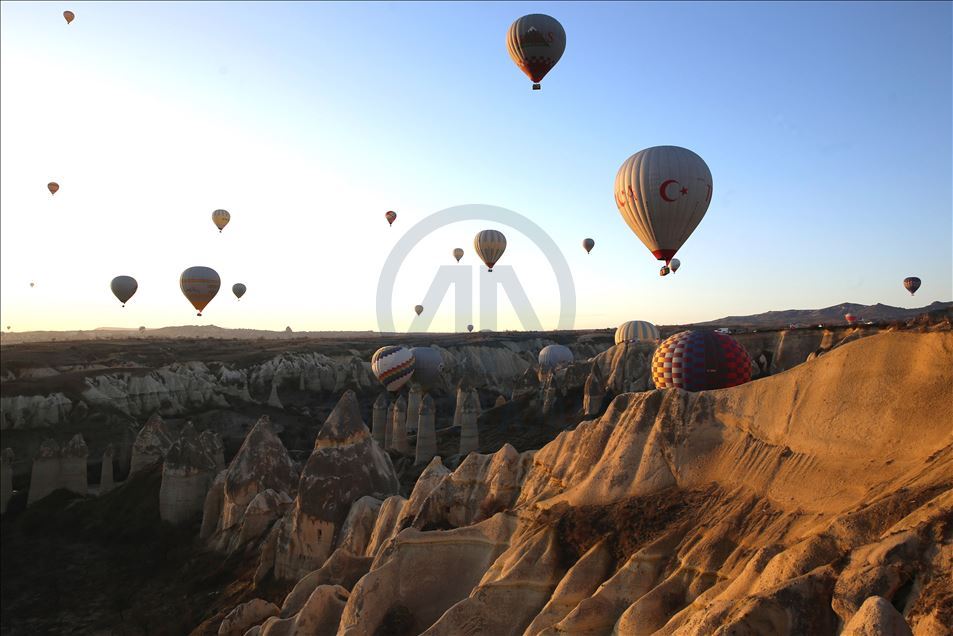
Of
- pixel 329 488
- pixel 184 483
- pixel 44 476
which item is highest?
pixel 329 488

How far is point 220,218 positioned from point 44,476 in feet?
117

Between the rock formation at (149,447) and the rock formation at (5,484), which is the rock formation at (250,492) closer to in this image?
the rock formation at (149,447)

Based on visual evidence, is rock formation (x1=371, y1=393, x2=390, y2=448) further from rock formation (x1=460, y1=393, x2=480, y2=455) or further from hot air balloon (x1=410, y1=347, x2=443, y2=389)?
hot air balloon (x1=410, y1=347, x2=443, y2=389)

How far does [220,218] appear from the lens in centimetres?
Answer: 6575

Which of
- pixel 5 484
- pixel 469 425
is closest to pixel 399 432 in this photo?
pixel 469 425

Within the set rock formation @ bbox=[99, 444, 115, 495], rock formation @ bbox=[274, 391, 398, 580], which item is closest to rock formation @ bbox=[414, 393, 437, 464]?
rock formation @ bbox=[274, 391, 398, 580]

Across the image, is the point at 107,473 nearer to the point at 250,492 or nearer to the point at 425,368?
the point at 250,492

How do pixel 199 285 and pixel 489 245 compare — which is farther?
pixel 199 285

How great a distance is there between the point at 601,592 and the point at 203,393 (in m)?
60.3

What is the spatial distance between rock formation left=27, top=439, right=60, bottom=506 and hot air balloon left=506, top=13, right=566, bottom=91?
32.0 metres

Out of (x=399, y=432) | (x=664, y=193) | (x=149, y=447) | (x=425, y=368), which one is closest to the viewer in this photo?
(x=664, y=193)

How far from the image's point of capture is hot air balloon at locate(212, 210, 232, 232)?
65.6 meters

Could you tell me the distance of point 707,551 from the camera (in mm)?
9352

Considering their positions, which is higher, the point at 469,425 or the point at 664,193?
the point at 664,193
